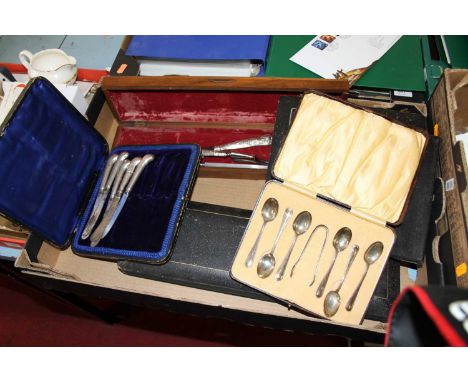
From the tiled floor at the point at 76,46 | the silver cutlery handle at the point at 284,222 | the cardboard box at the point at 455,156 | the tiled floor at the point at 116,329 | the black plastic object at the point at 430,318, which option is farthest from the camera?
the tiled floor at the point at 116,329

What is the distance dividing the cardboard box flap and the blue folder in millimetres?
370

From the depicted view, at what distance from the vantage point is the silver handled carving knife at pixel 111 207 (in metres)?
1.03

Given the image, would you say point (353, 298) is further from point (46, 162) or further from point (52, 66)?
point (52, 66)

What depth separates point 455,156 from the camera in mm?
914

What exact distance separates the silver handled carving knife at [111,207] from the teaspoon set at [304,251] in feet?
1.31

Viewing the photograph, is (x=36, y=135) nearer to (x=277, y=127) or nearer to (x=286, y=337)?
(x=277, y=127)

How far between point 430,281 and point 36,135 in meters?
1.02

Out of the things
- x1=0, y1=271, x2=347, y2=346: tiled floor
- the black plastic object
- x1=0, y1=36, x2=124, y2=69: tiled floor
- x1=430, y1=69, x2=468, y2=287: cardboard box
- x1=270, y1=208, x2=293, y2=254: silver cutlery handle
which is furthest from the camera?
x1=0, y1=271, x2=347, y2=346: tiled floor

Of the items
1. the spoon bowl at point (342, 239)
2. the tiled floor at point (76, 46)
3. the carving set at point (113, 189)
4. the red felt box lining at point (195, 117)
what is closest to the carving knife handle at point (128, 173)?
the carving set at point (113, 189)

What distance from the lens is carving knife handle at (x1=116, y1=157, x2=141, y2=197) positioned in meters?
1.09

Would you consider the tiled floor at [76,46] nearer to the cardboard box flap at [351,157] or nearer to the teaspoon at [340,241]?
the cardboard box flap at [351,157]

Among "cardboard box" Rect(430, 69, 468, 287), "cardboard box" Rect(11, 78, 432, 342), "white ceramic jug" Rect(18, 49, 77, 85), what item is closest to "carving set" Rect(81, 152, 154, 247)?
"cardboard box" Rect(11, 78, 432, 342)

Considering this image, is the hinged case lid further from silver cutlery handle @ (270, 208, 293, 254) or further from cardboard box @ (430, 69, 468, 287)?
cardboard box @ (430, 69, 468, 287)

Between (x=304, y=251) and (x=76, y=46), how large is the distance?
1.12 metres
